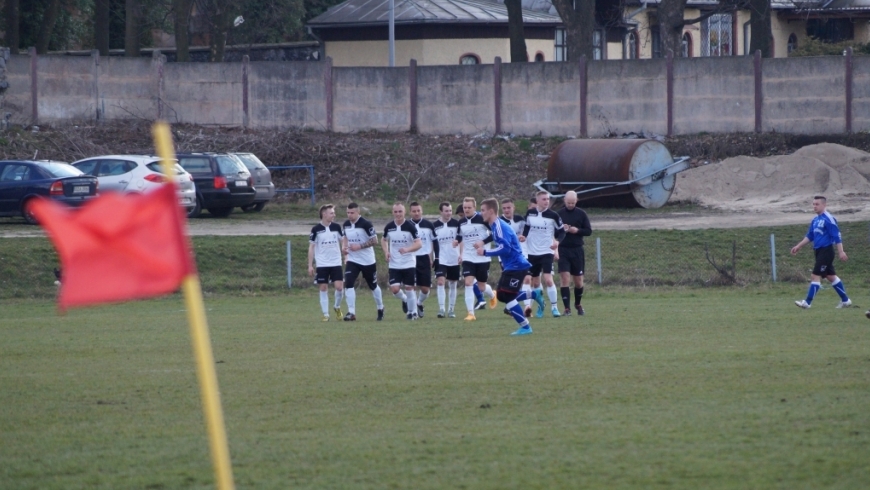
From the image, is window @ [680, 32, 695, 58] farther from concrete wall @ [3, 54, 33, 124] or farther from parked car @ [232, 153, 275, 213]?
concrete wall @ [3, 54, 33, 124]

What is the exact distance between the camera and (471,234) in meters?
18.1

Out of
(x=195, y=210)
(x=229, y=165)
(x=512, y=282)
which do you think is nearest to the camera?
(x=512, y=282)

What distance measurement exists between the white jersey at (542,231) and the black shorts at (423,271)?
192cm

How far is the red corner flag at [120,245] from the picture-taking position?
473cm

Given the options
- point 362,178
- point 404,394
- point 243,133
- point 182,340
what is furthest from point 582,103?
point 404,394

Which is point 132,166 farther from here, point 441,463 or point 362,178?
point 441,463

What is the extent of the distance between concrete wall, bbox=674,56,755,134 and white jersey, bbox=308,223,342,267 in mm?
24656

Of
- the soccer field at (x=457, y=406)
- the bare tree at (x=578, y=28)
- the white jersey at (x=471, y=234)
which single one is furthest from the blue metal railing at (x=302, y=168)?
the soccer field at (x=457, y=406)

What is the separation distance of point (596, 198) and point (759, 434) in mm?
25570

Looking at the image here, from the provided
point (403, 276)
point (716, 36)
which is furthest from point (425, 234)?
point (716, 36)

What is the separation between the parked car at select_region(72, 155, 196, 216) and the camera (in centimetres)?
2864

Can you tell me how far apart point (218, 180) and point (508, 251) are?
56.6 ft

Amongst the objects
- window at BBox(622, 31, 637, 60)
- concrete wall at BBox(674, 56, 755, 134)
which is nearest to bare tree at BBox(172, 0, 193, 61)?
concrete wall at BBox(674, 56, 755, 134)

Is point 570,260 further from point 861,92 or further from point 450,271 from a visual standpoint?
point 861,92
